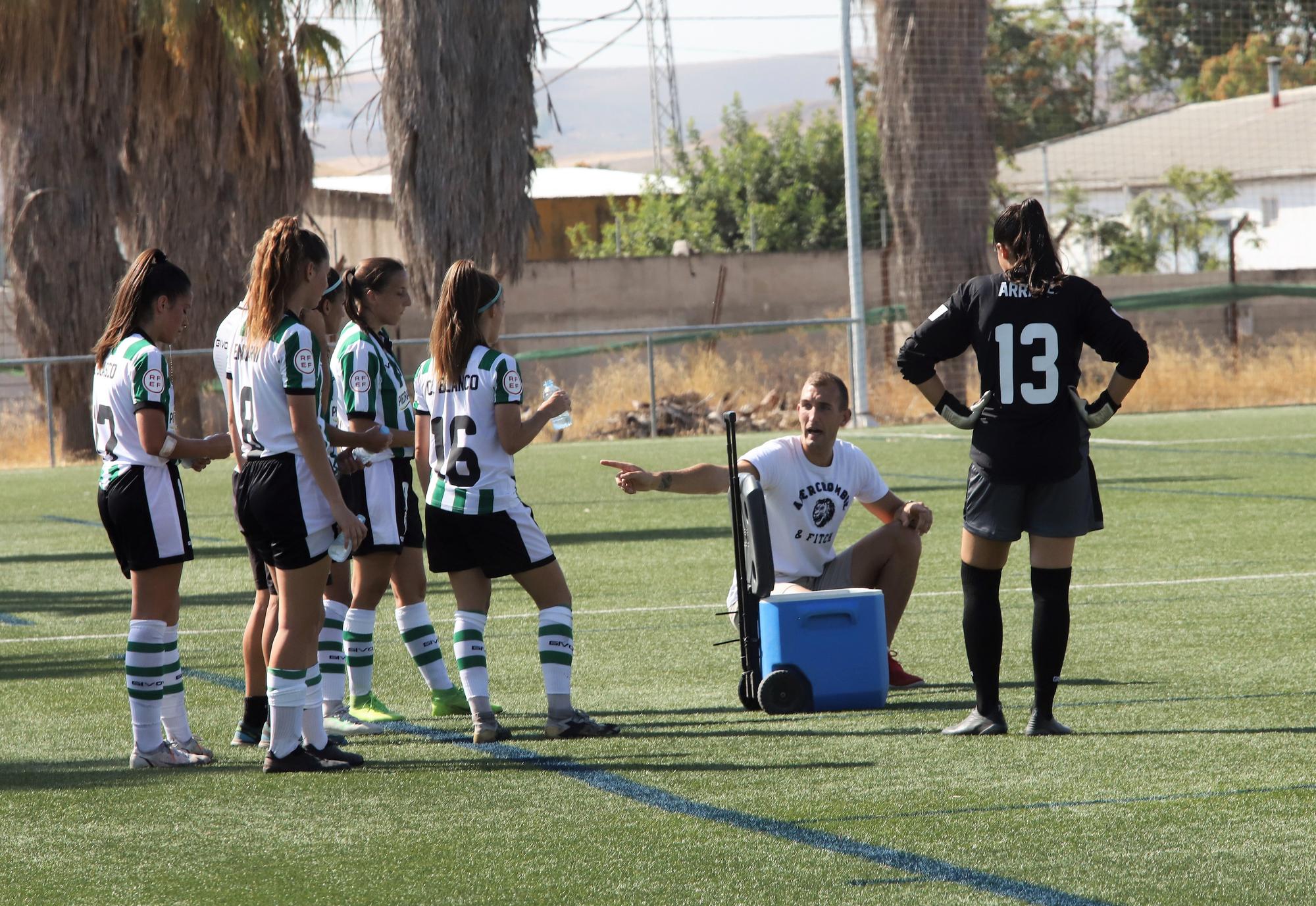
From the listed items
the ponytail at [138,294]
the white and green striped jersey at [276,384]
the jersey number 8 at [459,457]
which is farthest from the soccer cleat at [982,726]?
the ponytail at [138,294]

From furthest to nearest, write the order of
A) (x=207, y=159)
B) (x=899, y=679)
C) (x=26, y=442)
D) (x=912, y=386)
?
(x=912, y=386)
(x=26, y=442)
(x=207, y=159)
(x=899, y=679)

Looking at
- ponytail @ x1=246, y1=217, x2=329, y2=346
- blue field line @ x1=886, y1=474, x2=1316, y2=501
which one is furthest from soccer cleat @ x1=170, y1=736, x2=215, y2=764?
blue field line @ x1=886, y1=474, x2=1316, y2=501

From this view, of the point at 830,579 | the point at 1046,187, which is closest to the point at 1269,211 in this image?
the point at 1046,187

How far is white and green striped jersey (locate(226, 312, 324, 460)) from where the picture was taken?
217 inches

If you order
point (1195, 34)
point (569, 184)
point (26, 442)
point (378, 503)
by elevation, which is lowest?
point (26, 442)

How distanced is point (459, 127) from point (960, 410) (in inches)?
681

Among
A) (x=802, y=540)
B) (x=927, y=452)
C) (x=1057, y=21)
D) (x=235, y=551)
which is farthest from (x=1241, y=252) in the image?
(x=802, y=540)

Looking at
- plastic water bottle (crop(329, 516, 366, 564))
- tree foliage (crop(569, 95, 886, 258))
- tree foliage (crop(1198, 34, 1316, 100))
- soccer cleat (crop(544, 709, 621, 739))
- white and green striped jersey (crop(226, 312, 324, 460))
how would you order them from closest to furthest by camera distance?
white and green striped jersey (crop(226, 312, 324, 460)), plastic water bottle (crop(329, 516, 366, 564)), soccer cleat (crop(544, 709, 621, 739)), tree foliage (crop(569, 95, 886, 258)), tree foliage (crop(1198, 34, 1316, 100))

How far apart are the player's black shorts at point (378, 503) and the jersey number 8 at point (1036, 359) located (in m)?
2.34

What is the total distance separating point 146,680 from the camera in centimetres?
597

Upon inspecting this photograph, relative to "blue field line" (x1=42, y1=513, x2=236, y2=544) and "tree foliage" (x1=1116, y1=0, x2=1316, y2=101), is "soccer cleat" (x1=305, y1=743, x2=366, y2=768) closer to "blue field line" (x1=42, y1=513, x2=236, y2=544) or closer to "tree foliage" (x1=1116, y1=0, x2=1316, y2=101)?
"blue field line" (x1=42, y1=513, x2=236, y2=544)

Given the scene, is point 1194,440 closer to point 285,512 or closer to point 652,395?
point 652,395

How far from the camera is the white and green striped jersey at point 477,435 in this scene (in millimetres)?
6160

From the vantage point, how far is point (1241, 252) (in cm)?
5653
